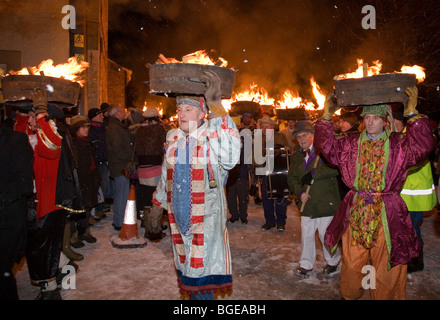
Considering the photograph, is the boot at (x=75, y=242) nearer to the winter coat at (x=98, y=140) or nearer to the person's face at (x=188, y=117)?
the winter coat at (x=98, y=140)

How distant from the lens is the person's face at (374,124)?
3.93 meters

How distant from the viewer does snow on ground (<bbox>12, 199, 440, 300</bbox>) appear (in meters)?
4.81

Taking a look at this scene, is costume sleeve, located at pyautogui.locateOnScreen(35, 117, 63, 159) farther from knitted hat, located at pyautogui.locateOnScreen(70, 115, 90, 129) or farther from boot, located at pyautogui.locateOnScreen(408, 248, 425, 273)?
boot, located at pyautogui.locateOnScreen(408, 248, 425, 273)

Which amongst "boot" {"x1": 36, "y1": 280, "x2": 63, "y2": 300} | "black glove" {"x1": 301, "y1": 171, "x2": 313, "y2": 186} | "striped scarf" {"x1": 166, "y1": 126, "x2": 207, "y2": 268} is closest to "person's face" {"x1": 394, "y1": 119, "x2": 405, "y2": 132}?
"black glove" {"x1": 301, "y1": 171, "x2": 313, "y2": 186}

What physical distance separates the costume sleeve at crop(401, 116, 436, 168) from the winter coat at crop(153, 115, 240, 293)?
180 centimetres

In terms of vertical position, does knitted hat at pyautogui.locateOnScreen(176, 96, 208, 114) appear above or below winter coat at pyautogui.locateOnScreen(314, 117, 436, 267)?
above

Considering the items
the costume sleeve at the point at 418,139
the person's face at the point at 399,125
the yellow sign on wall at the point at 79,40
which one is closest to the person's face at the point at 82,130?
the person's face at the point at 399,125

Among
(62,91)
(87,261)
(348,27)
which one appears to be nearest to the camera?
(62,91)

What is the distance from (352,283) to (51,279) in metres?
3.50

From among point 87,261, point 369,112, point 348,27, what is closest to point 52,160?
point 87,261

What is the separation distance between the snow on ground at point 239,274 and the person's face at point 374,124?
2.23 metres

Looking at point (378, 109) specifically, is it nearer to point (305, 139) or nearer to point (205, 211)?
point (305, 139)

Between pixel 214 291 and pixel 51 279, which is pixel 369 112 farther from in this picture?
pixel 51 279

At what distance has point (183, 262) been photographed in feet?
11.3
